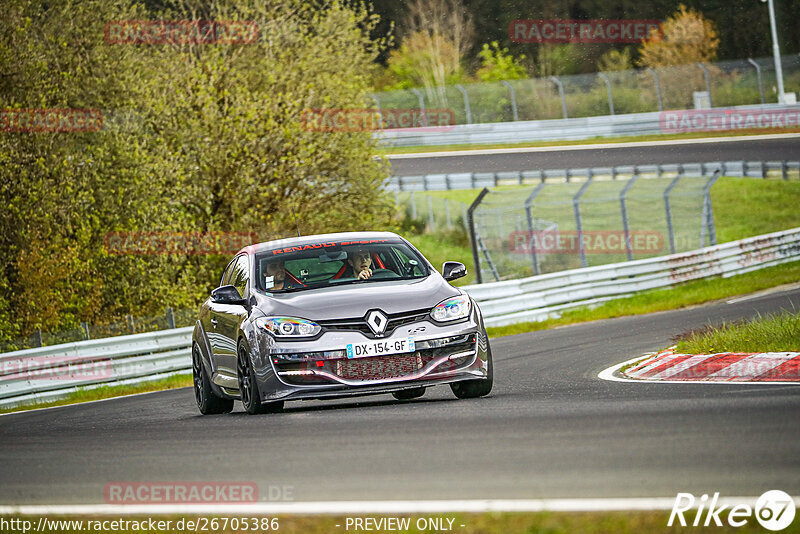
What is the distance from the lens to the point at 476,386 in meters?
10.3

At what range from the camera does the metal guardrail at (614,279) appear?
23.3 metres

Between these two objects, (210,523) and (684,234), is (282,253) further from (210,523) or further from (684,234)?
(684,234)

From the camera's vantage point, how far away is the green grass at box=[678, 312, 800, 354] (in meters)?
11.4

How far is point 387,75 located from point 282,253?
6131cm

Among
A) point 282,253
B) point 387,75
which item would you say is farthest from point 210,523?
point 387,75

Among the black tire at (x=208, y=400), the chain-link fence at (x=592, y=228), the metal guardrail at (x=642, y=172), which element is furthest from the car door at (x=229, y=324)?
the metal guardrail at (x=642, y=172)

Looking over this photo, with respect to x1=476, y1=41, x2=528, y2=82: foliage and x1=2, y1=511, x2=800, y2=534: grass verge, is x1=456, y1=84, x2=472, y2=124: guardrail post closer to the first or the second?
x1=476, y1=41, x2=528, y2=82: foliage

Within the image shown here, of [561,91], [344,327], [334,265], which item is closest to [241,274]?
[334,265]

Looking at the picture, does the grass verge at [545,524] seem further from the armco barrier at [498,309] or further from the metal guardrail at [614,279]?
the metal guardrail at [614,279]

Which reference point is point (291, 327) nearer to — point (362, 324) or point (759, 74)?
point (362, 324)

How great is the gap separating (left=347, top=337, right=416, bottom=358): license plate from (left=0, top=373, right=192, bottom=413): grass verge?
28.4 ft

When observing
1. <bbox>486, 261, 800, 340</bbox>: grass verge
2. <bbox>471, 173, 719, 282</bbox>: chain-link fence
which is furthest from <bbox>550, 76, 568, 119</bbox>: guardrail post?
<bbox>486, 261, 800, 340</bbox>: grass verge

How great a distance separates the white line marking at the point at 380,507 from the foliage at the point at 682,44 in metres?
58.7

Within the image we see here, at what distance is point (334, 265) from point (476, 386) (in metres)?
1.71
